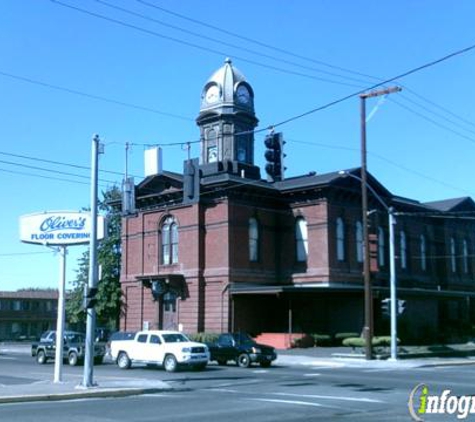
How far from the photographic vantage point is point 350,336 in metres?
44.7

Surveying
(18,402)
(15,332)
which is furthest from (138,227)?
(15,332)

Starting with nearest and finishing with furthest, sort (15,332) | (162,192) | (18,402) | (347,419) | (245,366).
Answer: (347,419), (18,402), (245,366), (162,192), (15,332)

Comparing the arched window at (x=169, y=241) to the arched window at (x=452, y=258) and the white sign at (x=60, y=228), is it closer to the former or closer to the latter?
the white sign at (x=60, y=228)

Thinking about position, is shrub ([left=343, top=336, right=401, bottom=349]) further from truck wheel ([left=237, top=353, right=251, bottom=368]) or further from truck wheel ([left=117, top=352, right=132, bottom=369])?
truck wheel ([left=117, top=352, right=132, bottom=369])

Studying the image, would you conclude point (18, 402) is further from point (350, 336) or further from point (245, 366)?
point (350, 336)

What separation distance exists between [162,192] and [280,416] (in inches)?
1410

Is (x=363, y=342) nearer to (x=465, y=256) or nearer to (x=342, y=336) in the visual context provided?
(x=342, y=336)

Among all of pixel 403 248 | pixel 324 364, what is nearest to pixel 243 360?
pixel 324 364

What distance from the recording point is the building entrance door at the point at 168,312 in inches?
1874

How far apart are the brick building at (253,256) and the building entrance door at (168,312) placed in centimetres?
8

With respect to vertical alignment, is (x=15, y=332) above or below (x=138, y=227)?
below

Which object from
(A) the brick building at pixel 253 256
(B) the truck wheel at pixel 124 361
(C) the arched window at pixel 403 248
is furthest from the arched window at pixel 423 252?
(B) the truck wheel at pixel 124 361

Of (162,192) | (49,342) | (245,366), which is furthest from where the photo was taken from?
(162,192)

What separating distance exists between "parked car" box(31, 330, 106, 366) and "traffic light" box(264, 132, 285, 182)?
15602 millimetres
